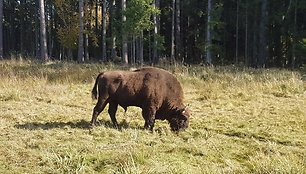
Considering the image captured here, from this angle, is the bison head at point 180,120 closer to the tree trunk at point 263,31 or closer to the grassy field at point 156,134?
the grassy field at point 156,134

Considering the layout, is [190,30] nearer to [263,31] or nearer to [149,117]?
[263,31]

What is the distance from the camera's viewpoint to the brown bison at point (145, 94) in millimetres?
8172

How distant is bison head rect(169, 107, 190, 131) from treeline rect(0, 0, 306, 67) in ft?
46.0

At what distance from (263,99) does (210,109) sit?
93.7 inches

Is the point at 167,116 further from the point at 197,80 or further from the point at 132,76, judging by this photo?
the point at 197,80

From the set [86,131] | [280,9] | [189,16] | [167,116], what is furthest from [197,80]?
[189,16]

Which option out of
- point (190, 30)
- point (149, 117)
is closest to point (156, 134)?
point (149, 117)

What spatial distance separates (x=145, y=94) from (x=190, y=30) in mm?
30691

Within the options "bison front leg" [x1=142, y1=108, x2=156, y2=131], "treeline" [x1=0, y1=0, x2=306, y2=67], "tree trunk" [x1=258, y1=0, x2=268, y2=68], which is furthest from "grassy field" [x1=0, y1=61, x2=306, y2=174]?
"tree trunk" [x1=258, y1=0, x2=268, y2=68]

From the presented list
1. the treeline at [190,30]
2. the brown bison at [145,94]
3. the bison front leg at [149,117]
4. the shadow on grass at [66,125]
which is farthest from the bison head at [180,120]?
the treeline at [190,30]

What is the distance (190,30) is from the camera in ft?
125

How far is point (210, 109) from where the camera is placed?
10.9 meters

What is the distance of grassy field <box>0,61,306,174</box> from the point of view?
5.41 meters

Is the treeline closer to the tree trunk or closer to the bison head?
the tree trunk
